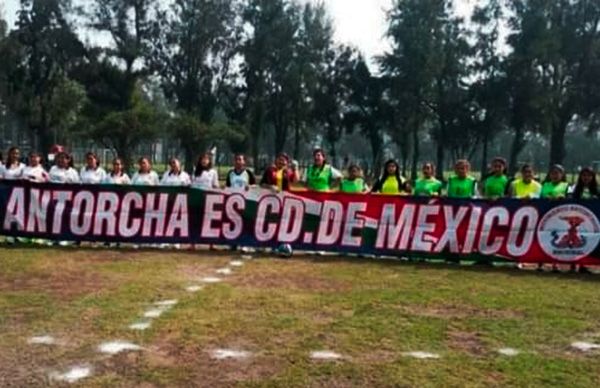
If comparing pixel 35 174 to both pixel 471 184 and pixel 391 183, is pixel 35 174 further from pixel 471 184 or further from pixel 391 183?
pixel 471 184

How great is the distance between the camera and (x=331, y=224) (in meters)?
13.0

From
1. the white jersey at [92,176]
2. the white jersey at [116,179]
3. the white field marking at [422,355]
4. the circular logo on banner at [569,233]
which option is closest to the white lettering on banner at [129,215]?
the white jersey at [116,179]

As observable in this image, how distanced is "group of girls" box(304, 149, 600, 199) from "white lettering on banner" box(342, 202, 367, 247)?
0.34 meters

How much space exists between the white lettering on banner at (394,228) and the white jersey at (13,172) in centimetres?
→ 707

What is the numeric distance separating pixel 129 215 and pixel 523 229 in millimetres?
7061

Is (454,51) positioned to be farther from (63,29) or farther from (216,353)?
(216,353)

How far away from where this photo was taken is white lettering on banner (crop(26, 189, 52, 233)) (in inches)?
540

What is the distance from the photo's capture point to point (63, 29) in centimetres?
5656

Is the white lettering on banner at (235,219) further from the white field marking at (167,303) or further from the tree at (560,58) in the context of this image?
the tree at (560,58)

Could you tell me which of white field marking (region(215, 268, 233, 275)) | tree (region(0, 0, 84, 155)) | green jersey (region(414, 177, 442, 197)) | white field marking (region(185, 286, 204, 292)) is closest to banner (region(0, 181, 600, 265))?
green jersey (region(414, 177, 442, 197))

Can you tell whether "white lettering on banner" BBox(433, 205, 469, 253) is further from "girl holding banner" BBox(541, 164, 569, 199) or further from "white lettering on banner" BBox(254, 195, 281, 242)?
"white lettering on banner" BBox(254, 195, 281, 242)

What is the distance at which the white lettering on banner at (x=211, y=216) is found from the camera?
13359 mm

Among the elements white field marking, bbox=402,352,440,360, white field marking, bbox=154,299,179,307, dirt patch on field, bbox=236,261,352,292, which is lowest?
white field marking, bbox=154,299,179,307

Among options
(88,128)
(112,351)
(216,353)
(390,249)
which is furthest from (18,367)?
(88,128)
